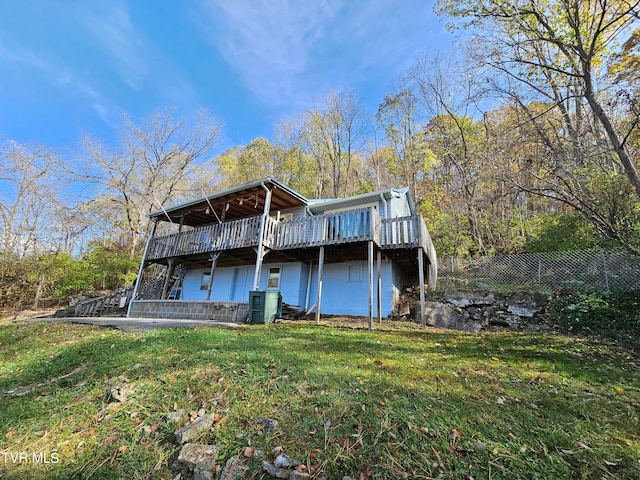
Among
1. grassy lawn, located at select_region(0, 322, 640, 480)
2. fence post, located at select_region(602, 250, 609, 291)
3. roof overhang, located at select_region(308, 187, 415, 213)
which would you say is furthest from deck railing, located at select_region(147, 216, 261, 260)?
fence post, located at select_region(602, 250, 609, 291)

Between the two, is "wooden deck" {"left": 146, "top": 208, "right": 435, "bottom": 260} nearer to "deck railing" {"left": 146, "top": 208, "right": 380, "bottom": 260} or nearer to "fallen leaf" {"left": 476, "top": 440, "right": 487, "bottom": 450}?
"deck railing" {"left": 146, "top": 208, "right": 380, "bottom": 260}

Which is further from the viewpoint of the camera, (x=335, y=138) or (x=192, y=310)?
(x=335, y=138)

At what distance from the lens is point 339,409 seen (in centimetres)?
265

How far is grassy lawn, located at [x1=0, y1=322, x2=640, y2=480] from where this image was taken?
2.03m

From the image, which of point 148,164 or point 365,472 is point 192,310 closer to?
point 365,472

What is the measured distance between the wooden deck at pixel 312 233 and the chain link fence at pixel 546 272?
2145 millimetres

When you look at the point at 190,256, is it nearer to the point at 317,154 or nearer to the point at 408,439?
the point at 408,439

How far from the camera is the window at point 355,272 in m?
11.3

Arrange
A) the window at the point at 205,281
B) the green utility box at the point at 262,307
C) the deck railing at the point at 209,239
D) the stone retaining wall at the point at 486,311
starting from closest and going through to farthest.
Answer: the stone retaining wall at the point at 486,311 → the green utility box at the point at 262,307 → the deck railing at the point at 209,239 → the window at the point at 205,281

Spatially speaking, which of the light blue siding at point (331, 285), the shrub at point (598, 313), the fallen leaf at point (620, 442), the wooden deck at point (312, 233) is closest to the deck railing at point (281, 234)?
the wooden deck at point (312, 233)

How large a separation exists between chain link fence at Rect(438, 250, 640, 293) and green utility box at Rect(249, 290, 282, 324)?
260 inches

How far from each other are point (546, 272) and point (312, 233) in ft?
27.2

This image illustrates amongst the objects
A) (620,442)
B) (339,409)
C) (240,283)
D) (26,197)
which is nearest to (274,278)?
(240,283)

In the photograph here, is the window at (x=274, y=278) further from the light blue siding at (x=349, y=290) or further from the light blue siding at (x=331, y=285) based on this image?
the light blue siding at (x=349, y=290)
